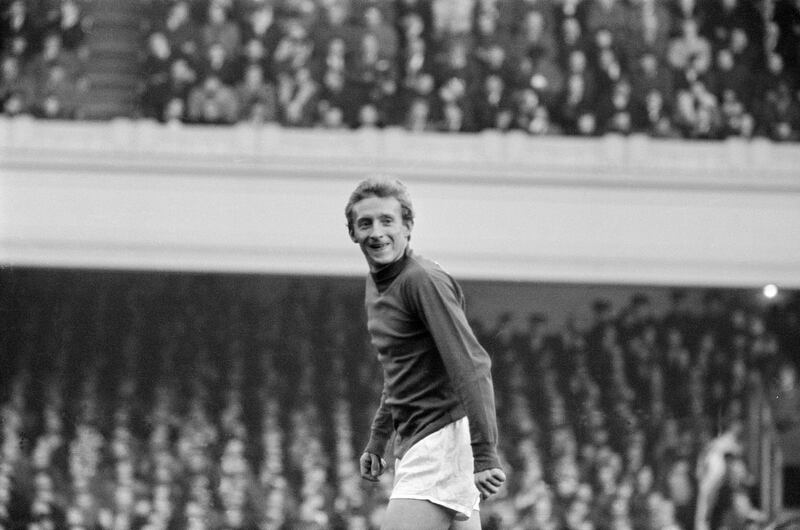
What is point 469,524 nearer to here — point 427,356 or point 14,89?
point 427,356

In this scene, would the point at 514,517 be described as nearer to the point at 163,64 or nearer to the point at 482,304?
the point at 482,304

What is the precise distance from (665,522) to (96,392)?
347 centimetres

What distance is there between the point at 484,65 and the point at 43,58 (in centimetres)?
266

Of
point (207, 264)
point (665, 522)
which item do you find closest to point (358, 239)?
point (207, 264)

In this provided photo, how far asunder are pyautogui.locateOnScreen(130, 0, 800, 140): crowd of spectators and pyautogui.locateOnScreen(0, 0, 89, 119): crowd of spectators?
0.42 m

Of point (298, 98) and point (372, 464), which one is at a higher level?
point (298, 98)

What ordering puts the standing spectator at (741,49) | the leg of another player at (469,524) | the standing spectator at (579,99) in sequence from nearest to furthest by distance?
the leg of another player at (469,524) < the standing spectator at (579,99) < the standing spectator at (741,49)

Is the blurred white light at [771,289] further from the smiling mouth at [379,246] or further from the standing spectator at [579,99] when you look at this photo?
the smiling mouth at [379,246]

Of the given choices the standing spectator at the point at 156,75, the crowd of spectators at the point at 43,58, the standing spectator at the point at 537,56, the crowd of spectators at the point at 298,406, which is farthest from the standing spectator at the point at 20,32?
the standing spectator at the point at 537,56

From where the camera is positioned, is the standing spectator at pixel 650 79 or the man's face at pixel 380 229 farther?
the standing spectator at pixel 650 79

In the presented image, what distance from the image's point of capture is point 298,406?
774 centimetres

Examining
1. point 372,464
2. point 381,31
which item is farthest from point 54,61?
point 372,464

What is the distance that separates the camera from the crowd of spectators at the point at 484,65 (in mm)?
7754

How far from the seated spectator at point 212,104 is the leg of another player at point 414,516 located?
17.5ft
